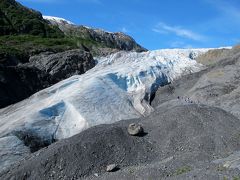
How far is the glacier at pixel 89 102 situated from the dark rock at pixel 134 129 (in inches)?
126

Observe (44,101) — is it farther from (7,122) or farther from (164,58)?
(164,58)

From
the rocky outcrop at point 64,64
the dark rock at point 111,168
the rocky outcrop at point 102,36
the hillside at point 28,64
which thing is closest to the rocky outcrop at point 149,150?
the dark rock at point 111,168

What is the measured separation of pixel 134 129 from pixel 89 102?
532cm

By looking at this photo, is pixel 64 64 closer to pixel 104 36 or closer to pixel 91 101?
pixel 91 101

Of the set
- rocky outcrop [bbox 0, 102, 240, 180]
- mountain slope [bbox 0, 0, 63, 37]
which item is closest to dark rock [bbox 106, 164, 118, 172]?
rocky outcrop [bbox 0, 102, 240, 180]

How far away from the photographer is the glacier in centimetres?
2295

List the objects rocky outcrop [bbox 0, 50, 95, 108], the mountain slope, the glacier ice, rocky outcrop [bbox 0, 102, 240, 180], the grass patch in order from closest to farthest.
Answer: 1. rocky outcrop [bbox 0, 102, 240, 180]
2. the glacier ice
3. rocky outcrop [bbox 0, 50, 95, 108]
4. the grass patch
5. the mountain slope

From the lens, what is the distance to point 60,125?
23.7m

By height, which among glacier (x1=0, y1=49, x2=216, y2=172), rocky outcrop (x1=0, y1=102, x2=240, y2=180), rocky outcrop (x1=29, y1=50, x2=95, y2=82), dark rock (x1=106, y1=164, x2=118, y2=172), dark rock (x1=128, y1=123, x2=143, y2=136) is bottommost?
dark rock (x1=106, y1=164, x2=118, y2=172)

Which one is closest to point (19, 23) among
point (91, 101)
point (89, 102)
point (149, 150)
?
point (91, 101)

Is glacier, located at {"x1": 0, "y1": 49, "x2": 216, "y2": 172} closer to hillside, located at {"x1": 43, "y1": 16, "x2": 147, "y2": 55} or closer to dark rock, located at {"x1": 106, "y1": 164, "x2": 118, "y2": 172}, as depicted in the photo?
dark rock, located at {"x1": 106, "y1": 164, "x2": 118, "y2": 172}

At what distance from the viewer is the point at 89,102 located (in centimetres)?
2592

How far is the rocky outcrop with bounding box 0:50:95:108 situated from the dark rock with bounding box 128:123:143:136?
1137 centimetres

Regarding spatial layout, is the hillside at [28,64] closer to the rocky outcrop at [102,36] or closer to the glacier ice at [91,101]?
the glacier ice at [91,101]
